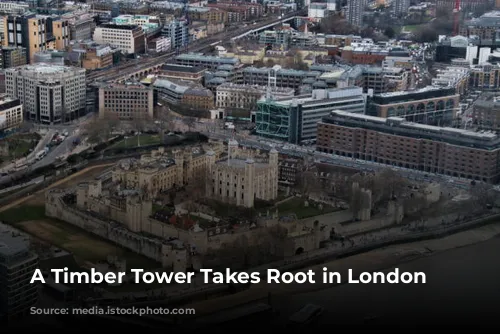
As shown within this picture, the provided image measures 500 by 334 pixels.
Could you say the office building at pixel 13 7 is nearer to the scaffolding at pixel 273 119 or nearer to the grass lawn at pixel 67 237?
the scaffolding at pixel 273 119

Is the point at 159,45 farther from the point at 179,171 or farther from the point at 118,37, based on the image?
the point at 179,171

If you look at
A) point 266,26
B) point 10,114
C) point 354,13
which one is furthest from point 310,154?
point 354,13

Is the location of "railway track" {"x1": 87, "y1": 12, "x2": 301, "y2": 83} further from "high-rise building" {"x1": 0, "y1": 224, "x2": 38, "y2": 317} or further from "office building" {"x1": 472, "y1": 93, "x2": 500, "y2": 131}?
"high-rise building" {"x1": 0, "y1": 224, "x2": 38, "y2": 317}

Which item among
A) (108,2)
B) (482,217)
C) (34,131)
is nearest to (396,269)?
(482,217)

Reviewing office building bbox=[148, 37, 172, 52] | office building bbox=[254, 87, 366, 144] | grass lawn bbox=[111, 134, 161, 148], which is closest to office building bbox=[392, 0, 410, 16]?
office building bbox=[148, 37, 172, 52]

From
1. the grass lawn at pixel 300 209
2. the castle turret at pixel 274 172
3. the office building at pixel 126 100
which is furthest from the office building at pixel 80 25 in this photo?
the grass lawn at pixel 300 209

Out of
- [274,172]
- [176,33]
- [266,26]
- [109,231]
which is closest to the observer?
[109,231]

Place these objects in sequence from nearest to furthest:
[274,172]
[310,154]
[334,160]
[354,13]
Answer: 1. [274,172]
2. [334,160]
3. [310,154]
4. [354,13]
